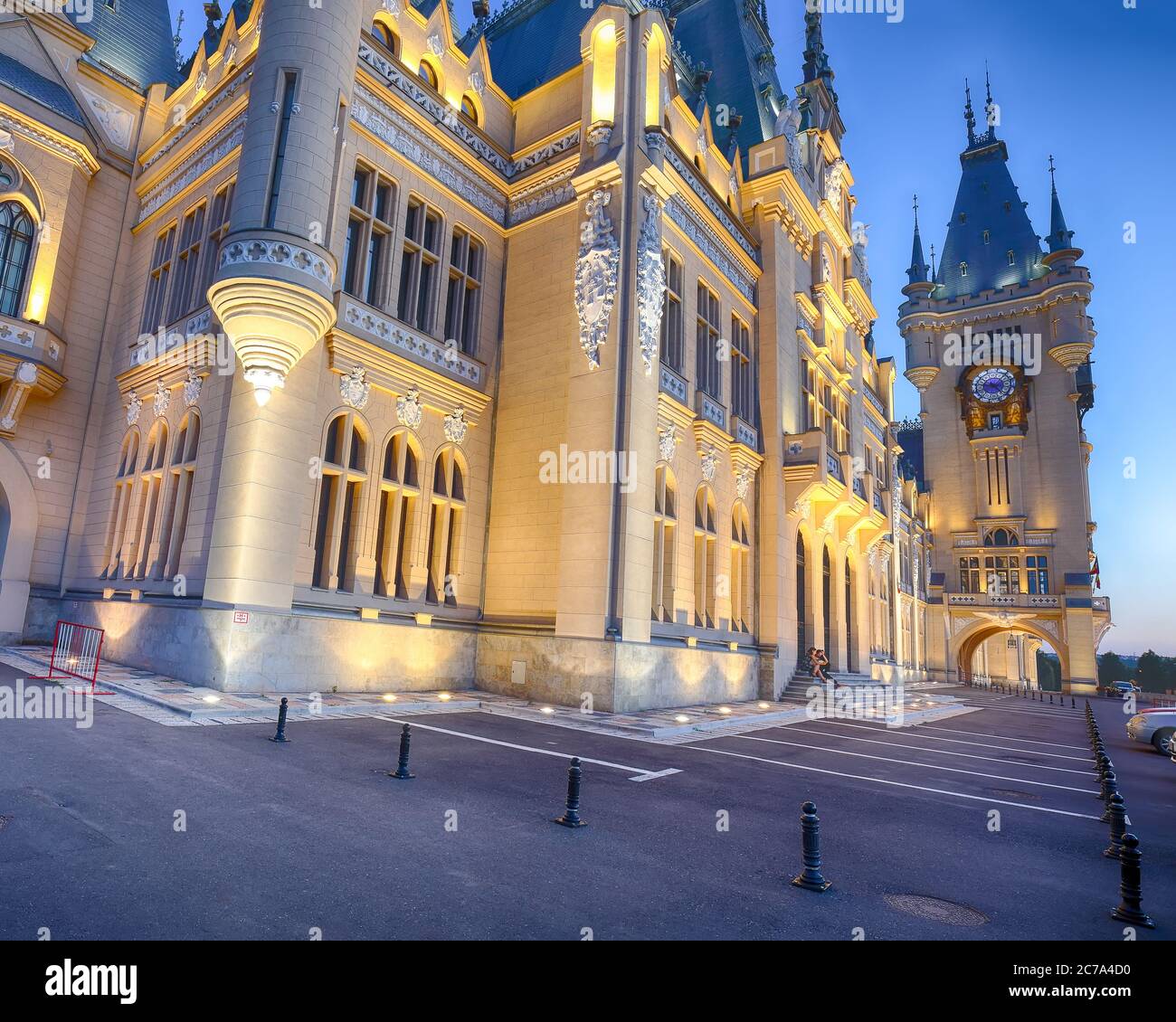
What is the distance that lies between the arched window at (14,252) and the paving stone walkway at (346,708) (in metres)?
9.82

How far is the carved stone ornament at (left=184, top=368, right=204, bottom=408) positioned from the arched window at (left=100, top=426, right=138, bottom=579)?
3379 millimetres

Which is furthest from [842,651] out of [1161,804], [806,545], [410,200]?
[410,200]

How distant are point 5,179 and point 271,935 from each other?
966 inches

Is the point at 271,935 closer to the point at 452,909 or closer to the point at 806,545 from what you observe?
the point at 452,909

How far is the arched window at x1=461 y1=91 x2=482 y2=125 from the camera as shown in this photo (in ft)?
68.0

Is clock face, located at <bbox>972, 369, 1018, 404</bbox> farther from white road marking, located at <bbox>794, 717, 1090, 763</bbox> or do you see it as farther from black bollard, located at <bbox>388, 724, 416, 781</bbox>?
black bollard, located at <bbox>388, 724, 416, 781</bbox>

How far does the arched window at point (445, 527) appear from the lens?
18297 millimetres

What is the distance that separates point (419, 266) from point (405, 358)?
316 cm

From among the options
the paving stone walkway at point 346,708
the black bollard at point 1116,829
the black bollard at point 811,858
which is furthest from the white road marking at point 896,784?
the black bollard at point 811,858

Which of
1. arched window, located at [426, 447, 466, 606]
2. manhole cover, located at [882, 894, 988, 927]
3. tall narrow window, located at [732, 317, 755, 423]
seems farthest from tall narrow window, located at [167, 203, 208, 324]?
manhole cover, located at [882, 894, 988, 927]

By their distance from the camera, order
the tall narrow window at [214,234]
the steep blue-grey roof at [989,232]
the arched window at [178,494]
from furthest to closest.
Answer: the steep blue-grey roof at [989,232] < the tall narrow window at [214,234] < the arched window at [178,494]

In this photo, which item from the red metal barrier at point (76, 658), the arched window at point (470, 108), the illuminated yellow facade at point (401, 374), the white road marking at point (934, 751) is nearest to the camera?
the red metal barrier at point (76, 658)

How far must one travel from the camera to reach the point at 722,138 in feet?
91.8

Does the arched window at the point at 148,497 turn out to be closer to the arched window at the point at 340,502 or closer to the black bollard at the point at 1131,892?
the arched window at the point at 340,502
